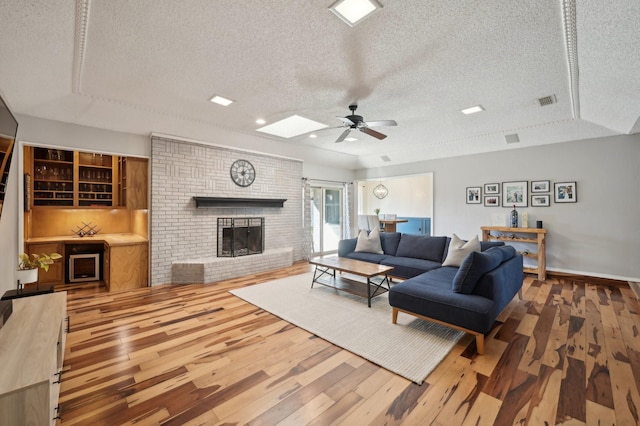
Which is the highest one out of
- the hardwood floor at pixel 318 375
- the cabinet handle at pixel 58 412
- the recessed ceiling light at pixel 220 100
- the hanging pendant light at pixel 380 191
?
the recessed ceiling light at pixel 220 100

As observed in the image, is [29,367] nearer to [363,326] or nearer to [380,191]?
[363,326]

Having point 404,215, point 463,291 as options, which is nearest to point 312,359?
point 463,291

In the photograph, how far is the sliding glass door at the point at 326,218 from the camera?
301 inches

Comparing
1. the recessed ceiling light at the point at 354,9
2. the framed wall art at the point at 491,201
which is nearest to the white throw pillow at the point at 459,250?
the framed wall art at the point at 491,201

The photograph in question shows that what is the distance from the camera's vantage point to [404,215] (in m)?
8.78

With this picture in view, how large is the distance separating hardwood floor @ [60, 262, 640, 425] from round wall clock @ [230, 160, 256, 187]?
2.94 m

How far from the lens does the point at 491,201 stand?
5.95 metres

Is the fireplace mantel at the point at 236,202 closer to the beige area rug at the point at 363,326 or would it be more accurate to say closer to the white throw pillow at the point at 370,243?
the beige area rug at the point at 363,326

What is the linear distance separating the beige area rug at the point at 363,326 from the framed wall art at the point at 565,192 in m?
4.06

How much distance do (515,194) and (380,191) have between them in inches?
154

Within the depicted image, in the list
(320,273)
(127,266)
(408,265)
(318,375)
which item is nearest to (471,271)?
(408,265)

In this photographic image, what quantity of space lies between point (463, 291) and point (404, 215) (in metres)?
6.17

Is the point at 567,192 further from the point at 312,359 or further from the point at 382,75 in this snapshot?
the point at 312,359

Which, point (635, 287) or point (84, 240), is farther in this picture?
point (84, 240)
